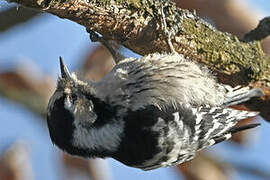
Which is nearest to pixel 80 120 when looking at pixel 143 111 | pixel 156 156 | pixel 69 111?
pixel 69 111

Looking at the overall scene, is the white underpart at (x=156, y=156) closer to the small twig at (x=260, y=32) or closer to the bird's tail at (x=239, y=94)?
the bird's tail at (x=239, y=94)

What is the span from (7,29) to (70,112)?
1.00 metres

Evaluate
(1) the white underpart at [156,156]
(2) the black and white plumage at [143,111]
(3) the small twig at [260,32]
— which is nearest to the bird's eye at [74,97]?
(2) the black and white plumage at [143,111]

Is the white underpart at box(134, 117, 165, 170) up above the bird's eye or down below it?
below

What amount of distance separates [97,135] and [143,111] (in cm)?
35

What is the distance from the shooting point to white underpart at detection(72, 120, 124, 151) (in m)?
4.06

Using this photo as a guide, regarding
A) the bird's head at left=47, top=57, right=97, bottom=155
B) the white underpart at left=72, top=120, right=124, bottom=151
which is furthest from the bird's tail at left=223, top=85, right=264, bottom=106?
the bird's head at left=47, top=57, right=97, bottom=155

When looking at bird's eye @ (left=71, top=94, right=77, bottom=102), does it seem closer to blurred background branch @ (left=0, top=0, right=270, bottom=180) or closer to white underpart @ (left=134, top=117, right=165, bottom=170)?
white underpart @ (left=134, top=117, right=165, bottom=170)

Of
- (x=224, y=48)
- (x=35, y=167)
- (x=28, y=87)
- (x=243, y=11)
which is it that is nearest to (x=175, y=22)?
(x=224, y=48)

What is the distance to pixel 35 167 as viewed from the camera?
8.12m

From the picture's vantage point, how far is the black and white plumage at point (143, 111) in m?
4.07

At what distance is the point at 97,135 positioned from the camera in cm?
407

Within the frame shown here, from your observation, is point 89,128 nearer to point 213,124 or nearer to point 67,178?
point 213,124

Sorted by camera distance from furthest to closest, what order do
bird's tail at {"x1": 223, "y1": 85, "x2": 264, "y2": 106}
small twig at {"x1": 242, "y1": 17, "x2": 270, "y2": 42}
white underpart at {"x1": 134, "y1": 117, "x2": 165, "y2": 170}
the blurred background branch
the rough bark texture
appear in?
the blurred background branch → small twig at {"x1": 242, "y1": 17, "x2": 270, "y2": 42} → bird's tail at {"x1": 223, "y1": 85, "x2": 264, "y2": 106} → white underpart at {"x1": 134, "y1": 117, "x2": 165, "y2": 170} → the rough bark texture
